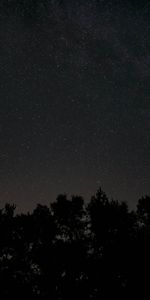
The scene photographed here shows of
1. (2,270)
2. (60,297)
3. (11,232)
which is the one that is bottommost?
(60,297)

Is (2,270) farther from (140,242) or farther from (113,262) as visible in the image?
(140,242)

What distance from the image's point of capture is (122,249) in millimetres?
27875

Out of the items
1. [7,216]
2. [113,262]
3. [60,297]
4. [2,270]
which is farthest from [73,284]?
[7,216]

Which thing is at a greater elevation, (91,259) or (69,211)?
(69,211)

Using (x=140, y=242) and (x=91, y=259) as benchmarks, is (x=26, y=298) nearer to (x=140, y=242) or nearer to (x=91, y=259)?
(x=91, y=259)

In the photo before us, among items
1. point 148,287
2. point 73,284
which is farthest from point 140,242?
point 73,284

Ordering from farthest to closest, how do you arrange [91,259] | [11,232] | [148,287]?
1. [11,232]
2. [91,259]
3. [148,287]

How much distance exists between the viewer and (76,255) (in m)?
27.5

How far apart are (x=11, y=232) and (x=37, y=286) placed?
4.29 m

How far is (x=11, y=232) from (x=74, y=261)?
16.8 feet

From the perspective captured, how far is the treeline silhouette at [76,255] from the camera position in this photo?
2691cm

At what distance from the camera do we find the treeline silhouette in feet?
88.3

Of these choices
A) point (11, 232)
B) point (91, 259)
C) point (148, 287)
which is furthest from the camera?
point (11, 232)

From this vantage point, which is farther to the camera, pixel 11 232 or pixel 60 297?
pixel 11 232
